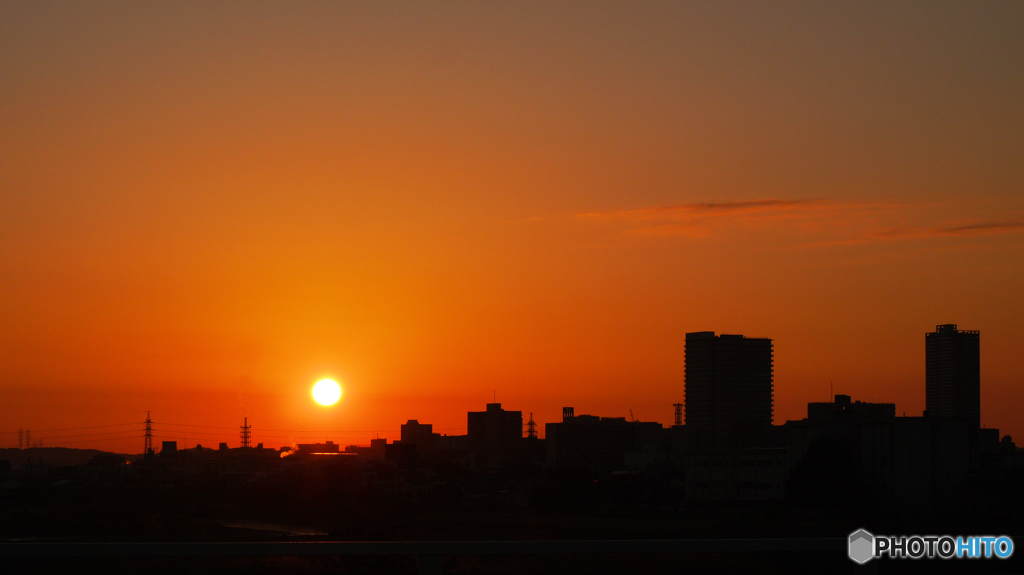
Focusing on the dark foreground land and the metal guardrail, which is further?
the dark foreground land

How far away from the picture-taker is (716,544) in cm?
810

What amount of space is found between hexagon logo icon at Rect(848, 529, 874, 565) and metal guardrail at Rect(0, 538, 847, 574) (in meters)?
0.19

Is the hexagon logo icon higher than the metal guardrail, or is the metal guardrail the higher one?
the metal guardrail

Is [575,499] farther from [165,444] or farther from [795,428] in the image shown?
[165,444]

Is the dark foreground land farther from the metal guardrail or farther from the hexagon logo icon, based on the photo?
the metal guardrail

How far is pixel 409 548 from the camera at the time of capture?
7828mm

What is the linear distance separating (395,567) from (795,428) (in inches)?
3454

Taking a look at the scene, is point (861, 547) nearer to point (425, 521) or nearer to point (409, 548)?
point (409, 548)

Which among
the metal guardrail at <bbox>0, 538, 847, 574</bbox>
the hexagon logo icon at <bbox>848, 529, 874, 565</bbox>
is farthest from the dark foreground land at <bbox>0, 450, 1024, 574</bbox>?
the metal guardrail at <bbox>0, 538, 847, 574</bbox>

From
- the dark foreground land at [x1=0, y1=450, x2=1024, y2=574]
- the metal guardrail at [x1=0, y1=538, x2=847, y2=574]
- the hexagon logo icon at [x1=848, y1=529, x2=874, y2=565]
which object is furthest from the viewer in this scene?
the dark foreground land at [x1=0, y1=450, x2=1024, y2=574]

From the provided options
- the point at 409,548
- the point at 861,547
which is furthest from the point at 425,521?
the point at 409,548

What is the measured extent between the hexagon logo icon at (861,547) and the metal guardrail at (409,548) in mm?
186

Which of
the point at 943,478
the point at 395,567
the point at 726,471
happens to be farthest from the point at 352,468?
the point at 395,567

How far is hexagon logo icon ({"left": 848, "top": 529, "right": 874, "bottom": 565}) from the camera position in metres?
8.56
